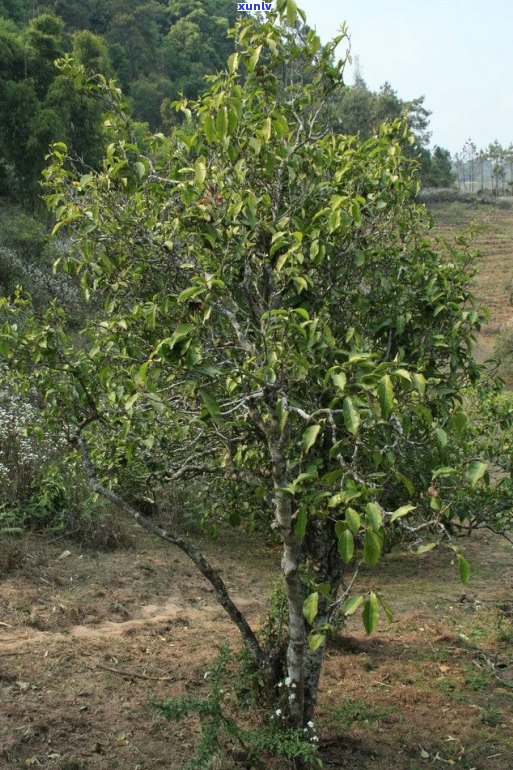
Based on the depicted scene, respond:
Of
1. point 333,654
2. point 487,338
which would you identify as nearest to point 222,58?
Answer: point 487,338

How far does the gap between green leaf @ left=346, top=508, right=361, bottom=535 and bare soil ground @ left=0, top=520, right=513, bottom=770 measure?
74.8 inches

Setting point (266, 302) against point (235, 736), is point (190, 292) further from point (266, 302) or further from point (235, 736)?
point (235, 736)

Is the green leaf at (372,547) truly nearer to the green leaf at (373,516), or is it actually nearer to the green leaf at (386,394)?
the green leaf at (373,516)

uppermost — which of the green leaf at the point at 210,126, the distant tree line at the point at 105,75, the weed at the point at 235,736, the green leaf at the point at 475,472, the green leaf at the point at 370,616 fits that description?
the distant tree line at the point at 105,75

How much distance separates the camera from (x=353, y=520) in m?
1.83

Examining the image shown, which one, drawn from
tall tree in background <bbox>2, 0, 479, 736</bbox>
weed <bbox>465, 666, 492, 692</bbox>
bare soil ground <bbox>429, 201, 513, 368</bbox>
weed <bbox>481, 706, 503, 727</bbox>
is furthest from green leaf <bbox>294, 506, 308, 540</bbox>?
bare soil ground <bbox>429, 201, 513, 368</bbox>

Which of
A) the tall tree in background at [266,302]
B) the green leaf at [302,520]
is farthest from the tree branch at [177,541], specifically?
the green leaf at [302,520]

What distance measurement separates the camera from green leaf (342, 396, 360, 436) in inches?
78.0

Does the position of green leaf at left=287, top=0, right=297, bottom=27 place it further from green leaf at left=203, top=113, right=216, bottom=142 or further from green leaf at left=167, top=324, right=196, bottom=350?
green leaf at left=167, top=324, right=196, bottom=350

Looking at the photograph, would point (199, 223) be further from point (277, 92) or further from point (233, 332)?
point (277, 92)

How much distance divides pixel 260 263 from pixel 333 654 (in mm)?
2976

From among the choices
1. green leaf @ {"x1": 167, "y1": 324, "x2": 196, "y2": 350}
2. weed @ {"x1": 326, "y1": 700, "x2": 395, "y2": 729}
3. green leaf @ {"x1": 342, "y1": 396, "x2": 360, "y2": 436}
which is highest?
green leaf @ {"x1": 167, "y1": 324, "x2": 196, "y2": 350}

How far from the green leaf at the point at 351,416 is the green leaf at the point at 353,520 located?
0.23 metres

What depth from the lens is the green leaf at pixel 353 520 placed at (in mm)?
1814
